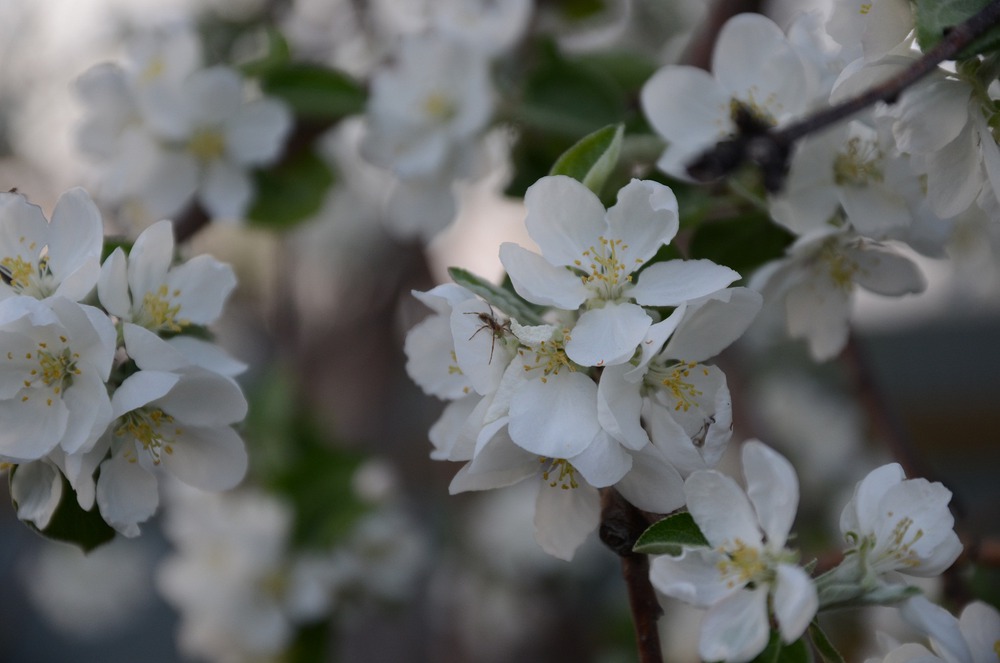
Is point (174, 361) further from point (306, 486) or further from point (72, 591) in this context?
point (72, 591)

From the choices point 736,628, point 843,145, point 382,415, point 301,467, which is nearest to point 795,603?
point 736,628

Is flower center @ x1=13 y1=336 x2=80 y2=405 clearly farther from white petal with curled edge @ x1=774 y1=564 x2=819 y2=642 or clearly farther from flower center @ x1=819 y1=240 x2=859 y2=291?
flower center @ x1=819 y1=240 x2=859 y2=291

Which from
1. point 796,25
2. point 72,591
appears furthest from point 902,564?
point 72,591

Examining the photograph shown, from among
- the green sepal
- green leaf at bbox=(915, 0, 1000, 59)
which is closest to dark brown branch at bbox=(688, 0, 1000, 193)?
green leaf at bbox=(915, 0, 1000, 59)

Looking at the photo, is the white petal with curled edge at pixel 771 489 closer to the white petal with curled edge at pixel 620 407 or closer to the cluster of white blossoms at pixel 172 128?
the white petal with curled edge at pixel 620 407

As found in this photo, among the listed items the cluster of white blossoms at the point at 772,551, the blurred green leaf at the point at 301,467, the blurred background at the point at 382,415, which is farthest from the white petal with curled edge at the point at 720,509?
the blurred green leaf at the point at 301,467
